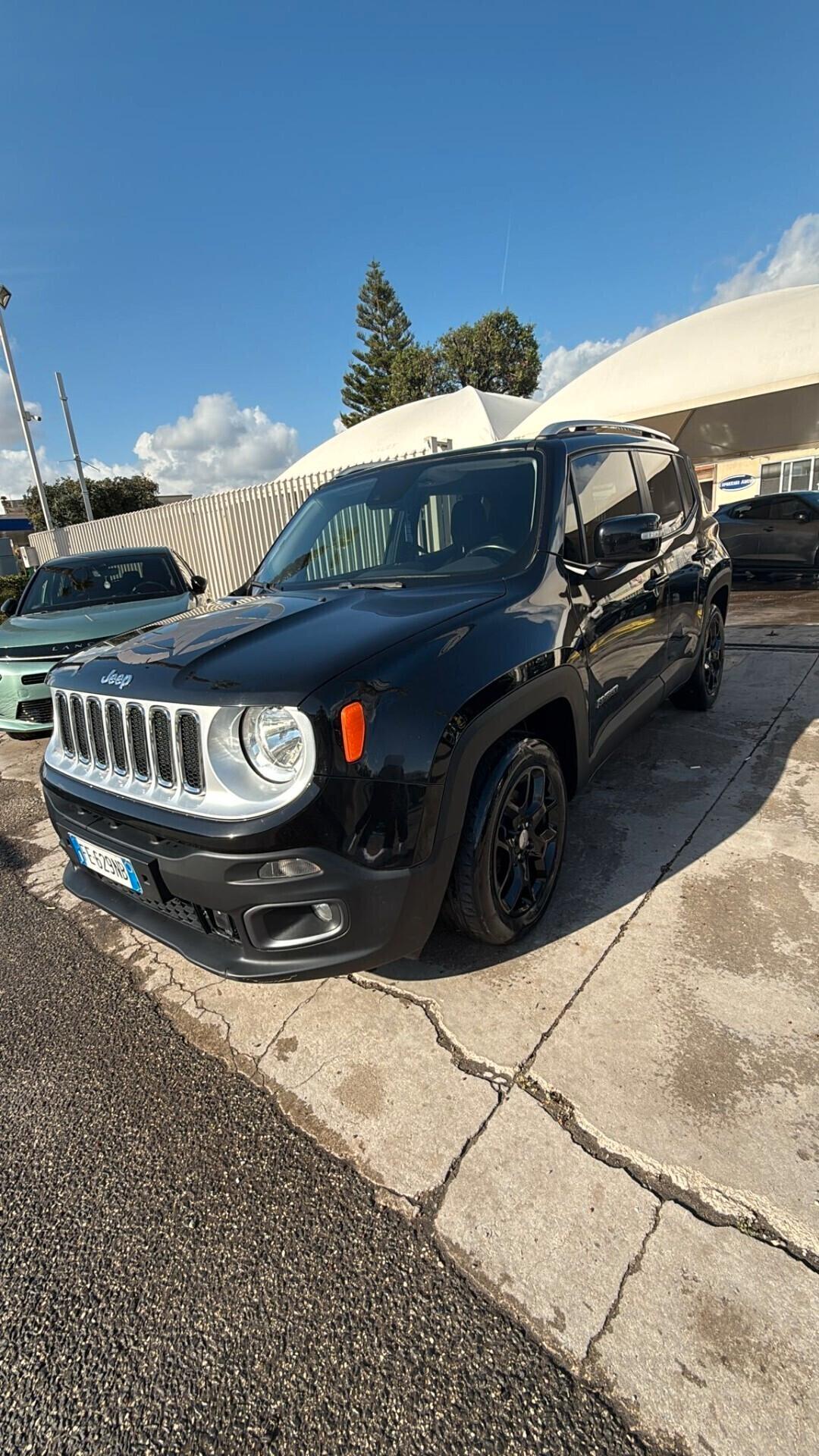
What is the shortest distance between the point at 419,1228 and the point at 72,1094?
4.01 ft

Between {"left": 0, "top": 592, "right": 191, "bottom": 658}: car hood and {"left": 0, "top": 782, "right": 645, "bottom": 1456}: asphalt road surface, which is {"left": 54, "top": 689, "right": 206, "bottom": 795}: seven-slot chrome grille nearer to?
{"left": 0, "top": 782, "right": 645, "bottom": 1456}: asphalt road surface

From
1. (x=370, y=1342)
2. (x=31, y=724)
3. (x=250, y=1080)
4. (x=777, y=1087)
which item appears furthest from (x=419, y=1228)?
(x=31, y=724)

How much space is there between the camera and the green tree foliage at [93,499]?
42.0 m

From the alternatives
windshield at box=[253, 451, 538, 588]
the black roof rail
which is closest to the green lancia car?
windshield at box=[253, 451, 538, 588]

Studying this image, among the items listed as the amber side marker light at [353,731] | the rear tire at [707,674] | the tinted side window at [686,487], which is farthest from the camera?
the rear tire at [707,674]

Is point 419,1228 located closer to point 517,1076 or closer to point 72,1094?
point 517,1076

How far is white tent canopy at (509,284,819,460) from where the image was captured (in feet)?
49.4

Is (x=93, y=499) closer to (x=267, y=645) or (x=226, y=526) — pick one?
(x=226, y=526)

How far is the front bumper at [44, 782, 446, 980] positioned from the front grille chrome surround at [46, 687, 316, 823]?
0.43ft

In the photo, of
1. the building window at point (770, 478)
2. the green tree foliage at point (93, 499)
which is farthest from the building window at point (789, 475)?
the green tree foliage at point (93, 499)

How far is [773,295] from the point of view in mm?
16797

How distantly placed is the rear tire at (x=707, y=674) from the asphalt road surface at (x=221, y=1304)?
389 cm

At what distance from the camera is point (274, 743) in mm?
1790

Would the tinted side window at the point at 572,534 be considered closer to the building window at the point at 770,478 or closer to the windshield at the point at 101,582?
the windshield at the point at 101,582
